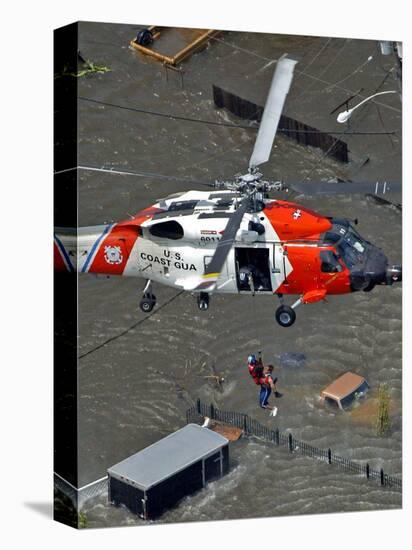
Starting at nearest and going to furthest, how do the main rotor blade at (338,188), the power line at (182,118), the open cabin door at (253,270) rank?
1. the power line at (182,118)
2. the open cabin door at (253,270)
3. the main rotor blade at (338,188)

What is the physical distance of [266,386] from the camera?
26078mm

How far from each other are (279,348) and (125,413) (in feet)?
9.83

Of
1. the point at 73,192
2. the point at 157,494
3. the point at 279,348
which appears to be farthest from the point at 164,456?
the point at 73,192

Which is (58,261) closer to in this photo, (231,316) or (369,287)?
(231,316)

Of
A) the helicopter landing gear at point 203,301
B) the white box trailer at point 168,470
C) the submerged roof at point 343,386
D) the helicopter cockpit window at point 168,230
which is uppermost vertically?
the helicopter cockpit window at point 168,230

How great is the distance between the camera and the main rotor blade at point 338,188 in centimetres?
2539

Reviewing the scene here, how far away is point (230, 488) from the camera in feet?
84.4

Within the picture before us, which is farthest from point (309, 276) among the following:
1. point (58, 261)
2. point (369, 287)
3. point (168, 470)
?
point (58, 261)

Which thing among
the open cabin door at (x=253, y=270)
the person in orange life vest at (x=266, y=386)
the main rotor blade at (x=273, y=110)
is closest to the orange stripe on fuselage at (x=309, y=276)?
the open cabin door at (x=253, y=270)

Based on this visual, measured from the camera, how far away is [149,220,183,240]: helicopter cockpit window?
25.1 m

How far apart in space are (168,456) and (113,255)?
340cm

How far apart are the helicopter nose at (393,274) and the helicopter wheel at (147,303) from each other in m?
4.02

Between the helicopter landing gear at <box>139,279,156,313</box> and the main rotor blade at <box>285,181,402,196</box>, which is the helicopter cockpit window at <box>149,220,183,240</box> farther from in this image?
the main rotor blade at <box>285,181,402,196</box>

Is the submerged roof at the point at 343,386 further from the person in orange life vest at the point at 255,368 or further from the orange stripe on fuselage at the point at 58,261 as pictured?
the orange stripe on fuselage at the point at 58,261
